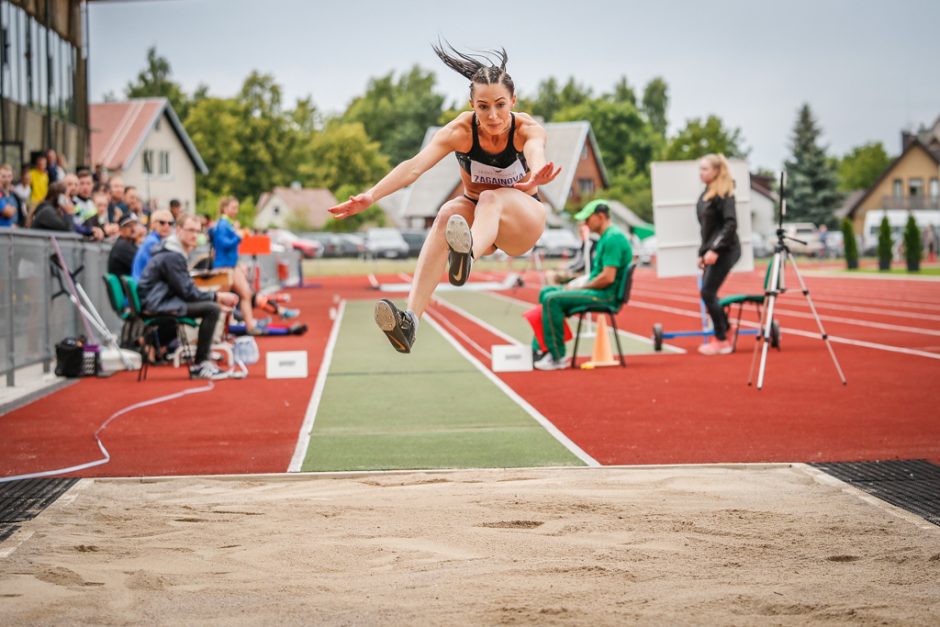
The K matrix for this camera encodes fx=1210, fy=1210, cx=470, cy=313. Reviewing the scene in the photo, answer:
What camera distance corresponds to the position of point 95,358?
13055 mm

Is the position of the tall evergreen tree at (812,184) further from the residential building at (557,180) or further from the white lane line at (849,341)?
the white lane line at (849,341)

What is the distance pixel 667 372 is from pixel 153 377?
18.2 feet

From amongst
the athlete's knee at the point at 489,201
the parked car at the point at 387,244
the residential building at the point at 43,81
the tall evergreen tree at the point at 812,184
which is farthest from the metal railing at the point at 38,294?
the tall evergreen tree at the point at 812,184

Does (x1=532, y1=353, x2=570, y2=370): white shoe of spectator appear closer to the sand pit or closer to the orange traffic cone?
the orange traffic cone

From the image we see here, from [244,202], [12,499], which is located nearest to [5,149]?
[12,499]

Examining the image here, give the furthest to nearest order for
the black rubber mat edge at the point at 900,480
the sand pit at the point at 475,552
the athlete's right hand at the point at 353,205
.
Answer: the black rubber mat edge at the point at 900,480 < the athlete's right hand at the point at 353,205 < the sand pit at the point at 475,552

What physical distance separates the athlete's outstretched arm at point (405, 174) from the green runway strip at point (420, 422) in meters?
2.64

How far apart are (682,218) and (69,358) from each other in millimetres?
7352

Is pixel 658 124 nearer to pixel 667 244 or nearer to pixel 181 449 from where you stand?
pixel 667 244

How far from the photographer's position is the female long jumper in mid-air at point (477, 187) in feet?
17.7

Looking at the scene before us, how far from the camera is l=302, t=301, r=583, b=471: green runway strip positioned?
797 centimetres

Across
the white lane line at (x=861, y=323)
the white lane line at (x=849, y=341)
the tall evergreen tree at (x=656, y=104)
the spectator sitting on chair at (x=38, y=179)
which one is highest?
the tall evergreen tree at (x=656, y=104)

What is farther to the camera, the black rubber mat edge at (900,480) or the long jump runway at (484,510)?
the black rubber mat edge at (900,480)

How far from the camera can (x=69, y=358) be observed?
12703 mm
